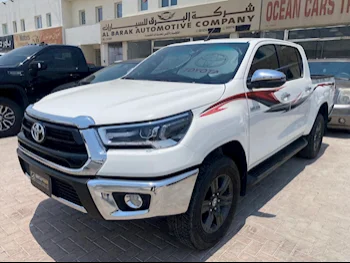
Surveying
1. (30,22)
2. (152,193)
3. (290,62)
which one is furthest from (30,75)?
(30,22)

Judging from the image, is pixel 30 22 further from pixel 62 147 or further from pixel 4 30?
pixel 62 147

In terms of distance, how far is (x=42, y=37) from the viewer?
2481cm

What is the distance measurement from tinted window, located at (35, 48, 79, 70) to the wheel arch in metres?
5.60

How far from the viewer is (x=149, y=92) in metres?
2.54

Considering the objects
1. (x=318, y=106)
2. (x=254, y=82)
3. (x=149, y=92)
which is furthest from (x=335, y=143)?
(x=149, y=92)

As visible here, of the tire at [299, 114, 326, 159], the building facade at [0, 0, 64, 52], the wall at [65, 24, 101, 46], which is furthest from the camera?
the building facade at [0, 0, 64, 52]

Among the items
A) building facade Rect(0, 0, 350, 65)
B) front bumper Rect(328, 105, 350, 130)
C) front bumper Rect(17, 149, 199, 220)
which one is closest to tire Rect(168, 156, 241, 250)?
front bumper Rect(17, 149, 199, 220)

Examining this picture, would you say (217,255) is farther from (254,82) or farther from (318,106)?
(318,106)

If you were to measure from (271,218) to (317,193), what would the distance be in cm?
101

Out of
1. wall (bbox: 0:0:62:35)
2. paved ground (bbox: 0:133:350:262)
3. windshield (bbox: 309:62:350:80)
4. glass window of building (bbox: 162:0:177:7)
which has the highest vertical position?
wall (bbox: 0:0:62:35)

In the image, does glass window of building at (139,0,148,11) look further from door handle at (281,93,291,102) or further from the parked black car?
door handle at (281,93,291,102)

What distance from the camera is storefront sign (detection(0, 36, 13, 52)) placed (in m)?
28.7

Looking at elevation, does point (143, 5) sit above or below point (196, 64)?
above

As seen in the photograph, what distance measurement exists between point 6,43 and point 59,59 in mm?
27600
